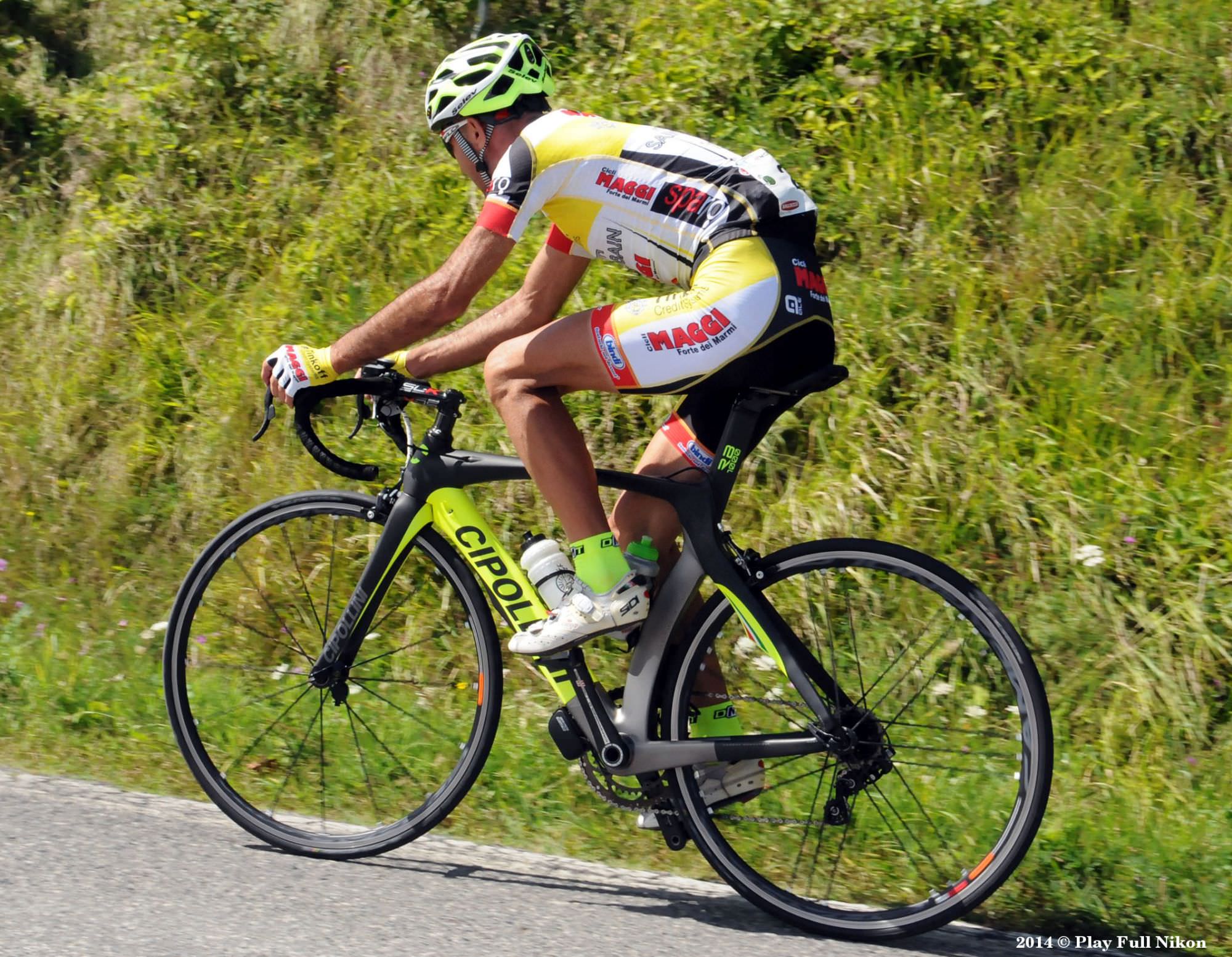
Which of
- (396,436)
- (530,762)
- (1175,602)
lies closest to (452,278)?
(396,436)

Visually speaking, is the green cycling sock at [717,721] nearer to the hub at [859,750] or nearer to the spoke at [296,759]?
the hub at [859,750]

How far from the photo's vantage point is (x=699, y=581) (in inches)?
139

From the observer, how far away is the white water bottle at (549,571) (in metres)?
3.60

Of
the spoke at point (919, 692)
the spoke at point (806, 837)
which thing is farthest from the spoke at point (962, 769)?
the spoke at point (806, 837)

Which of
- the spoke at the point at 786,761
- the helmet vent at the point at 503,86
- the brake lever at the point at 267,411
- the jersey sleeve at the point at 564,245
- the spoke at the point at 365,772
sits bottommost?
the spoke at the point at 365,772

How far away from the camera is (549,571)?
11.8ft

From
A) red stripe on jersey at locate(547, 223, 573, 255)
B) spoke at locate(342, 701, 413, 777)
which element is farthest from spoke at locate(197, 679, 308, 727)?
red stripe on jersey at locate(547, 223, 573, 255)

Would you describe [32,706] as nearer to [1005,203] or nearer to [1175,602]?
[1175,602]

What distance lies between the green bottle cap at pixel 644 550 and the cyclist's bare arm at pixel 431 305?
2.63ft

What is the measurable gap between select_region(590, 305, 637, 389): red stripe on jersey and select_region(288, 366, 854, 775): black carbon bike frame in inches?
9.9

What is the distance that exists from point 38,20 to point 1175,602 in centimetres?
809

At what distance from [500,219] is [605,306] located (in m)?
0.35

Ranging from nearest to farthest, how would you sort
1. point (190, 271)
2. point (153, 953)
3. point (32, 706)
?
point (153, 953) → point (32, 706) → point (190, 271)

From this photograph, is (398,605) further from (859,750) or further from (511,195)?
(859,750)
